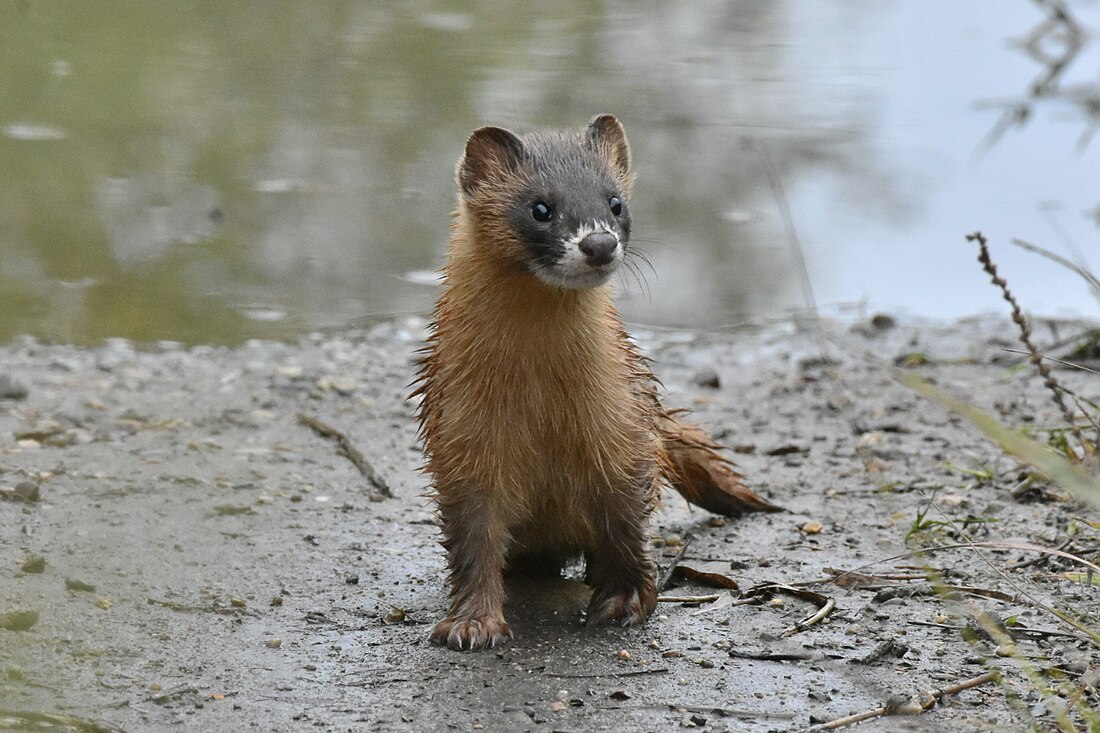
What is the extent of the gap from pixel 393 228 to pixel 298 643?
5.74m

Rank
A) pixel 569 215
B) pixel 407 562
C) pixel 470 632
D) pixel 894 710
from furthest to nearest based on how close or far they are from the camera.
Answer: pixel 407 562 < pixel 470 632 < pixel 569 215 < pixel 894 710

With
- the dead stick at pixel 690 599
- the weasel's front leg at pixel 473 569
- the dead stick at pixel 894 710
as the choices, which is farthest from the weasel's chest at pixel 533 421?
the dead stick at pixel 894 710

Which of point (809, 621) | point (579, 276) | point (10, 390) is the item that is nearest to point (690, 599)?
point (809, 621)

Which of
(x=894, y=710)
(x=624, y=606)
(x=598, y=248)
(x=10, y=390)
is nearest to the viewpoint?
(x=894, y=710)

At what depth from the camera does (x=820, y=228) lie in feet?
34.8

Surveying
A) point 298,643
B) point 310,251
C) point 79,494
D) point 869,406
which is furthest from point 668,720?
point 310,251

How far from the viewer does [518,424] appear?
5.03 m

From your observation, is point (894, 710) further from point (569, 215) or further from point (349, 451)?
point (349, 451)

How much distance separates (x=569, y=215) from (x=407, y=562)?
1913 millimetres

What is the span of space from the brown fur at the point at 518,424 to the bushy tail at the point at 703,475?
2.33 ft

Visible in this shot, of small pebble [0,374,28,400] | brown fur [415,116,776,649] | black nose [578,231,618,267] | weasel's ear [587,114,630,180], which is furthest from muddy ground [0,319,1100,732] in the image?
weasel's ear [587,114,630,180]

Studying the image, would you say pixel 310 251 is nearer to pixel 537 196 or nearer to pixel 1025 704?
pixel 537 196

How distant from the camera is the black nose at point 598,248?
15.4 ft

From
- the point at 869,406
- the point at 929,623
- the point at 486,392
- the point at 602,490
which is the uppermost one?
the point at 486,392
